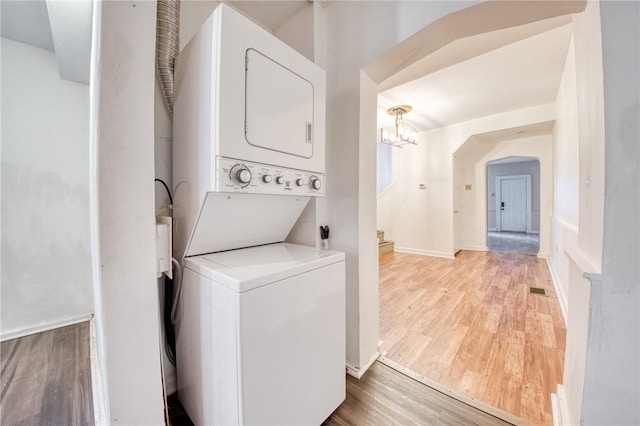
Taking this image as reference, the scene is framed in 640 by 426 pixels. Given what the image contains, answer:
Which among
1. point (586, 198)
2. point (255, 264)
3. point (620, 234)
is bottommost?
point (255, 264)

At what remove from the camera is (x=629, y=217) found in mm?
742

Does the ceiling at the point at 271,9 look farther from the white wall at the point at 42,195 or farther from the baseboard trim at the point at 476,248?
the baseboard trim at the point at 476,248

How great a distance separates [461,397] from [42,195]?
3.40 m

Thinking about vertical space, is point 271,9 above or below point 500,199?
above

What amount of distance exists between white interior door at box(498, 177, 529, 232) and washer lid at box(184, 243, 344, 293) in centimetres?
995

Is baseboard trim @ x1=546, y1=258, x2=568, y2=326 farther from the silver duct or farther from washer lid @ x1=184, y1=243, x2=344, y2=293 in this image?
the silver duct

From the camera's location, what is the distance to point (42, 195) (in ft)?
6.47

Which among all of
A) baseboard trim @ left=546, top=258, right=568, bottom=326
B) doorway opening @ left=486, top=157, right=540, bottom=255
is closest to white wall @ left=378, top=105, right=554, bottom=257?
baseboard trim @ left=546, top=258, right=568, bottom=326

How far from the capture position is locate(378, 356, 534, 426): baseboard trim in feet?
3.93

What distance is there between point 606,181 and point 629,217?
0.13 m

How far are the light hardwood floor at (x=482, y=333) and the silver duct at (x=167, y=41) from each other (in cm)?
225

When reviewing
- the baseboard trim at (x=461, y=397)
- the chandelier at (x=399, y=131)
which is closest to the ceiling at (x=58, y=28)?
the baseboard trim at (x=461, y=397)

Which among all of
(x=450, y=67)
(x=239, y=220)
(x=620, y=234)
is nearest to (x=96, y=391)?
(x=239, y=220)

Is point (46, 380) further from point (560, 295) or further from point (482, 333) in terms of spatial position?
point (560, 295)
